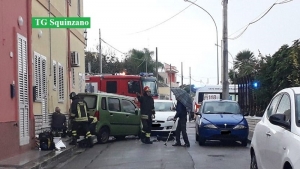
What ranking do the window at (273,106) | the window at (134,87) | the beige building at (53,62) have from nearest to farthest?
1. the window at (273,106)
2. the beige building at (53,62)
3. the window at (134,87)

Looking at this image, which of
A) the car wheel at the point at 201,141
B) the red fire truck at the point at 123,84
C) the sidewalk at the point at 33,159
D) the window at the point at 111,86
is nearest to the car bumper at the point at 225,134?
the car wheel at the point at 201,141

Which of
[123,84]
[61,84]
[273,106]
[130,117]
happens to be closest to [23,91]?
[130,117]

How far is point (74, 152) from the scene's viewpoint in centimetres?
1705

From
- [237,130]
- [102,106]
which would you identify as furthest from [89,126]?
[237,130]

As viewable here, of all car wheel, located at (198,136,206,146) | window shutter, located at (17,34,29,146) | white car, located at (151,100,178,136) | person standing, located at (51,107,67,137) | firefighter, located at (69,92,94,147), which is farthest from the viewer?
white car, located at (151,100,178,136)

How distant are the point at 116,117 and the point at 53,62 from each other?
11.4ft

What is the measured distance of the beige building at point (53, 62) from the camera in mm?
18234

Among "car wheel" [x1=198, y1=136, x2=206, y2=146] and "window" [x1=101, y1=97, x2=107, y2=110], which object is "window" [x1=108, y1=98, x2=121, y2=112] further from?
"car wheel" [x1=198, y1=136, x2=206, y2=146]

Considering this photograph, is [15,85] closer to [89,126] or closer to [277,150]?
[89,126]

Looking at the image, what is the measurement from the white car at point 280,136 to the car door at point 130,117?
11.7 m

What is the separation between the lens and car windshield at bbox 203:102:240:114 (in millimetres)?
18422

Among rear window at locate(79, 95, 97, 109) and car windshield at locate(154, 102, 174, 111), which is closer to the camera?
rear window at locate(79, 95, 97, 109)

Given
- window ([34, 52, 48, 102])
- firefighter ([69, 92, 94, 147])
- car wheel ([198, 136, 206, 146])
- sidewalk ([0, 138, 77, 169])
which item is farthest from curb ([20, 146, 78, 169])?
car wheel ([198, 136, 206, 146])

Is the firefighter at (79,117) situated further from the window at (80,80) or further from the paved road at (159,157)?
the window at (80,80)
